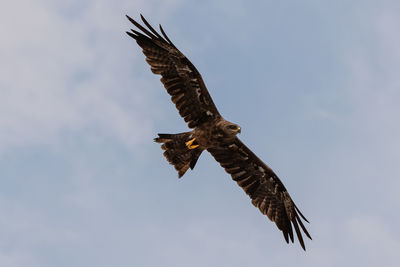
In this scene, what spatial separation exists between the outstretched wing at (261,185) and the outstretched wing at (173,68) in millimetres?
1661

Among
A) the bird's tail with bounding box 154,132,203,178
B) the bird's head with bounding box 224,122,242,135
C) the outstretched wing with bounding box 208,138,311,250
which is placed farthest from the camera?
the outstretched wing with bounding box 208,138,311,250

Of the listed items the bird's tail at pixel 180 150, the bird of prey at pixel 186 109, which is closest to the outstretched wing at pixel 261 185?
the bird of prey at pixel 186 109

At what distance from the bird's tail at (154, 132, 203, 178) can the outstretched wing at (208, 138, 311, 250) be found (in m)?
0.73

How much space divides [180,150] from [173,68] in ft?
6.56

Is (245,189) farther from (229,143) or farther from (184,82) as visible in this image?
(184,82)

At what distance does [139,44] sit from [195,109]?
2002mm

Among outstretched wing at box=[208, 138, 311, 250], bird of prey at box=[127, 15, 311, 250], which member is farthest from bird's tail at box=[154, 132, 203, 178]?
outstretched wing at box=[208, 138, 311, 250]

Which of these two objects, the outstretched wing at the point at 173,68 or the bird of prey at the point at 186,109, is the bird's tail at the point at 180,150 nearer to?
the bird of prey at the point at 186,109

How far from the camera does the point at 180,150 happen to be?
48.4 ft

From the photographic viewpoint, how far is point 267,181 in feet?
52.7

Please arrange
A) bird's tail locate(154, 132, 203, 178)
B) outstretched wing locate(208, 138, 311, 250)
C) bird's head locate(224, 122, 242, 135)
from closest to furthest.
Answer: bird's head locate(224, 122, 242, 135) → bird's tail locate(154, 132, 203, 178) → outstretched wing locate(208, 138, 311, 250)

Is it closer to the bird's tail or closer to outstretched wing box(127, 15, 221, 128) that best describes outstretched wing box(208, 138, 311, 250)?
the bird's tail

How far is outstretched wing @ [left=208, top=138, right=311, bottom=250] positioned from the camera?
51.4 feet

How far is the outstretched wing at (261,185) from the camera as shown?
51.4 feet
